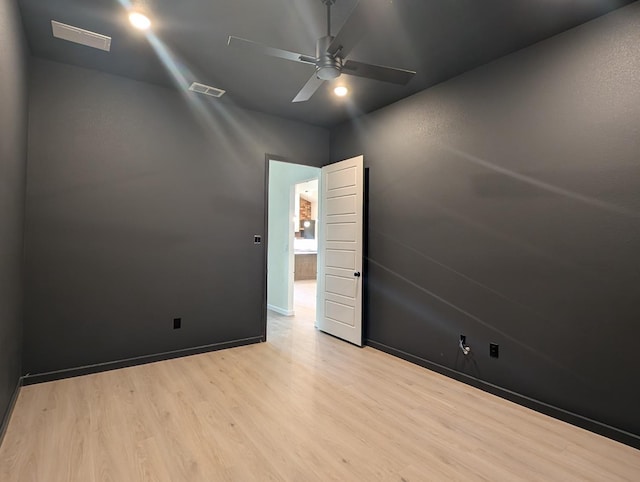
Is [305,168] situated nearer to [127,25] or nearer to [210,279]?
[210,279]

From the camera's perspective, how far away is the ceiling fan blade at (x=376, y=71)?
2.16 m

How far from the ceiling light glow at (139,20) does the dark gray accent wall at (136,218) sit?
102 centimetres

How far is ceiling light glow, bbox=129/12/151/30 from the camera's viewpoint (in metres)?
2.32

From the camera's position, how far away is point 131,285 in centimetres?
329

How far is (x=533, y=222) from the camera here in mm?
2623

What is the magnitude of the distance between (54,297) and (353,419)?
2.77m

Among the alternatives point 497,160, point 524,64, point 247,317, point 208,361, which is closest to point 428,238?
point 497,160

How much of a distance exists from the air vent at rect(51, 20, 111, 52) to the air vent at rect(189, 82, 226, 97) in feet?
2.63

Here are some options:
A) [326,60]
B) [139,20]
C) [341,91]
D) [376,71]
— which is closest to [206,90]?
[139,20]

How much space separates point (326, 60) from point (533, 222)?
6.60 feet

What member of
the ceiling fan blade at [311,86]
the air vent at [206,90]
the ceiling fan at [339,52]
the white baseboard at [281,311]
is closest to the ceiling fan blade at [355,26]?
the ceiling fan at [339,52]

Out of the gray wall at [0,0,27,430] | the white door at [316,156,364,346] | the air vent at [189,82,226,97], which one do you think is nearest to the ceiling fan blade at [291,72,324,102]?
the air vent at [189,82,226,97]

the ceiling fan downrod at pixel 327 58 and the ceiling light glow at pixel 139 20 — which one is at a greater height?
the ceiling light glow at pixel 139 20

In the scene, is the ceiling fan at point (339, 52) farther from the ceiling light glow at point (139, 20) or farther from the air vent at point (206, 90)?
the air vent at point (206, 90)
